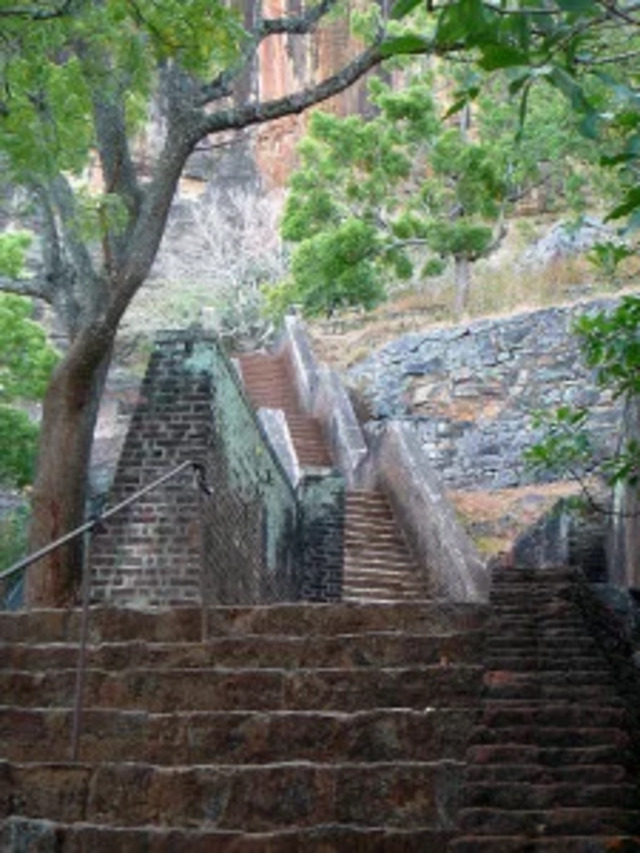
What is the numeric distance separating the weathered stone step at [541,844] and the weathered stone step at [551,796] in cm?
24

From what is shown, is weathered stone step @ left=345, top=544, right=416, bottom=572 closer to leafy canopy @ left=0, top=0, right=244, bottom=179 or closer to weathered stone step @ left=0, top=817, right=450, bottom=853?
leafy canopy @ left=0, top=0, right=244, bottom=179

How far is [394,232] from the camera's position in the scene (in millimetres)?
22188

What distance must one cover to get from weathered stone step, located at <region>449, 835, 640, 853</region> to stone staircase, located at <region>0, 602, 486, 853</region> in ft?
1.50

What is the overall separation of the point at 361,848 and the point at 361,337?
21915 millimetres

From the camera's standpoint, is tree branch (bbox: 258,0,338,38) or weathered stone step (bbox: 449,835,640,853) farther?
tree branch (bbox: 258,0,338,38)

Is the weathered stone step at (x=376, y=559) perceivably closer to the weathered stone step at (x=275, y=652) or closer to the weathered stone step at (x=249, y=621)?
the weathered stone step at (x=249, y=621)

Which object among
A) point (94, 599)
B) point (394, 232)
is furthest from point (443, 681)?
point (394, 232)

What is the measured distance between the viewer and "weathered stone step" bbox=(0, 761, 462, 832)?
4426 millimetres

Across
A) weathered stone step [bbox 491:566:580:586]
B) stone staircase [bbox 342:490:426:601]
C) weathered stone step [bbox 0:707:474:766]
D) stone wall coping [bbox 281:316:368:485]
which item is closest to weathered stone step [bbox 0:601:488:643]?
weathered stone step [bbox 491:566:580:586]

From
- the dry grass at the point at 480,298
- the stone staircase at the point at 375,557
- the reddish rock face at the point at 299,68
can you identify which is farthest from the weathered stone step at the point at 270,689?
the reddish rock face at the point at 299,68

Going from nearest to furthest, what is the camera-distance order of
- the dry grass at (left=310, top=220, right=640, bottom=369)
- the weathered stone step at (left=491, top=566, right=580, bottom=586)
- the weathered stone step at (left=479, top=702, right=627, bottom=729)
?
the weathered stone step at (left=479, top=702, right=627, bottom=729)
the weathered stone step at (left=491, top=566, right=580, bottom=586)
the dry grass at (left=310, top=220, right=640, bottom=369)

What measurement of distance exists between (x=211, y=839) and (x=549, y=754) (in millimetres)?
1048

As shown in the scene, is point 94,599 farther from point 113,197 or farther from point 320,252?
point 320,252

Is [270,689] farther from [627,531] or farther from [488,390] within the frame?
[488,390]
